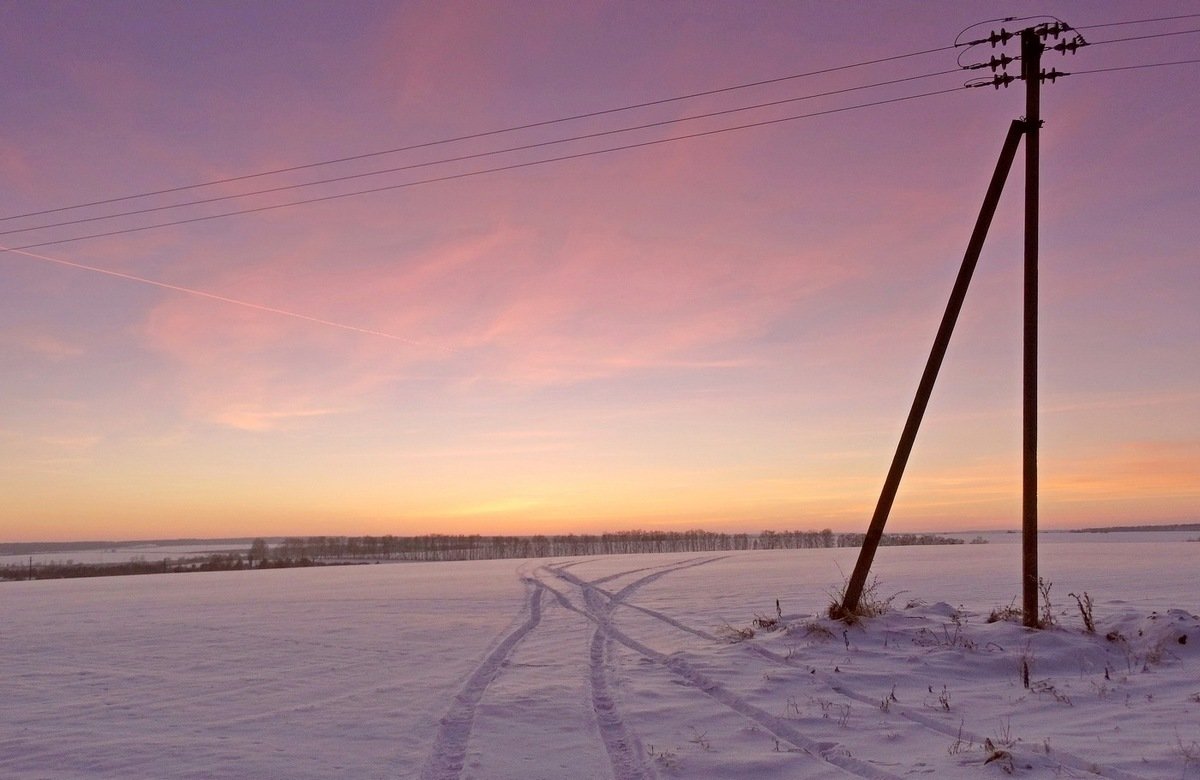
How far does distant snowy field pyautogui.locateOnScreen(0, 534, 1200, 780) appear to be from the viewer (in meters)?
7.11

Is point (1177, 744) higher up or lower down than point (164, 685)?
higher up

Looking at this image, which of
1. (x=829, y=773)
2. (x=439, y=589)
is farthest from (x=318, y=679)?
(x=439, y=589)

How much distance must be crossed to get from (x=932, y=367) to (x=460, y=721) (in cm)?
970

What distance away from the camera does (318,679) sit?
458 inches

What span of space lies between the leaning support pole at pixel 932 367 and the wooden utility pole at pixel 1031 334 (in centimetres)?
42

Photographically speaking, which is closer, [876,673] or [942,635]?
[876,673]

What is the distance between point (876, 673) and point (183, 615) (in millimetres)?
18878

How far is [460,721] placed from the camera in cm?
884

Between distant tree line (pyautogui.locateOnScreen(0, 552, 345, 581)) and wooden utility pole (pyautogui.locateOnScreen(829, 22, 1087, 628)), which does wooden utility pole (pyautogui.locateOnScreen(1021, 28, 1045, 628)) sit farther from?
distant tree line (pyautogui.locateOnScreen(0, 552, 345, 581))

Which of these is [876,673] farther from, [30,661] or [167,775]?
[30,661]

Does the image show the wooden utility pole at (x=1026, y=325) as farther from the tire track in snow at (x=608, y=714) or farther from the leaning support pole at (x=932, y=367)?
the tire track in snow at (x=608, y=714)

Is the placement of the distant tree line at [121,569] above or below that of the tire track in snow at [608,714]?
below

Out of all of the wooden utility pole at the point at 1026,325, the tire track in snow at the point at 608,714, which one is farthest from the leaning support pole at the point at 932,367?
the tire track in snow at the point at 608,714

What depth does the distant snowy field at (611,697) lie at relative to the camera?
7.11 m
